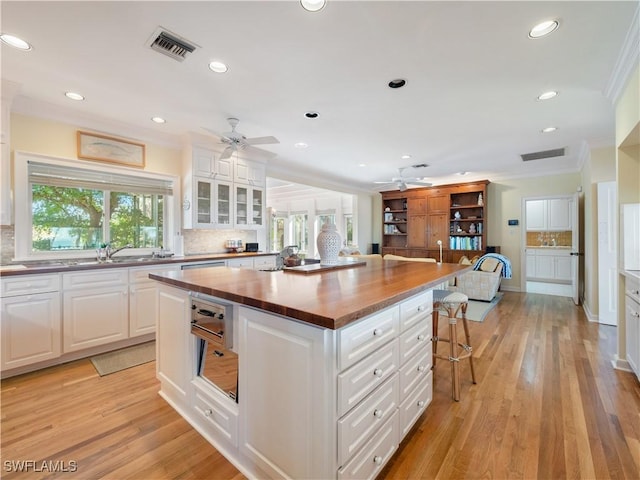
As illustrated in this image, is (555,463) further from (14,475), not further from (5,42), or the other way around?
(5,42)

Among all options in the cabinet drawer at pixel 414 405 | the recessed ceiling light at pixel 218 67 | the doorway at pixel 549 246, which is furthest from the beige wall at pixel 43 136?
the doorway at pixel 549 246

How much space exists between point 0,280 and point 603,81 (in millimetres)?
5447

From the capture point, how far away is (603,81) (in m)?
2.49

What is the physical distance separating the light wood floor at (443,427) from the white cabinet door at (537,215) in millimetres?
5551

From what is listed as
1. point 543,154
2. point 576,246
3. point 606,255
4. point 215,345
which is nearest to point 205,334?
point 215,345

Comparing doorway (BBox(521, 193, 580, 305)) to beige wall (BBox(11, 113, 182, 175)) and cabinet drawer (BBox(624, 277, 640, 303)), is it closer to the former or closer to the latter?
cabinet drawer (BBox(624, 277, 640, 303))

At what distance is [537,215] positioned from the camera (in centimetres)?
746

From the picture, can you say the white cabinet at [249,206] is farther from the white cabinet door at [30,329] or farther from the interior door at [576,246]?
the interior door at [576,246]

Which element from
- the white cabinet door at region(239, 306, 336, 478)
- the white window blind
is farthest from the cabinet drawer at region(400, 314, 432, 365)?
the white window blind

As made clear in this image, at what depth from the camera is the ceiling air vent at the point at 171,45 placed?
1.94 meters

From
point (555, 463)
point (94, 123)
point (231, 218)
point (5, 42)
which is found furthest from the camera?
point (231, 218)

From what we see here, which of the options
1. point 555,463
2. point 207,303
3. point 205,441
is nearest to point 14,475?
point 205,441

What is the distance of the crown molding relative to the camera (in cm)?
187

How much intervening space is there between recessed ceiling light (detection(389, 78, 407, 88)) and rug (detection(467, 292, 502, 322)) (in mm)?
3335
